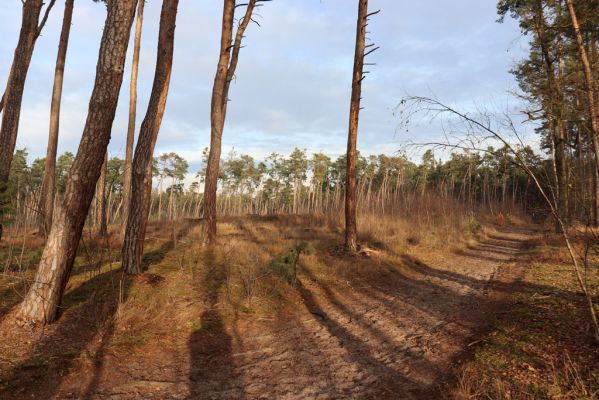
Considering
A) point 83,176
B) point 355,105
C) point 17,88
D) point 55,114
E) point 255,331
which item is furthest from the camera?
point 55,114

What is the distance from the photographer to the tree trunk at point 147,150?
6.79 meters

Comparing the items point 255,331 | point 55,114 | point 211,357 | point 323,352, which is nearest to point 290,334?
point 255,331

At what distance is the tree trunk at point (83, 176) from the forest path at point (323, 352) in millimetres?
1283

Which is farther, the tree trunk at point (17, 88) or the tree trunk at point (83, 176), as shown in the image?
the tree trunk at point (17, 88)

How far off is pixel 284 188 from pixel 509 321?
6833cm

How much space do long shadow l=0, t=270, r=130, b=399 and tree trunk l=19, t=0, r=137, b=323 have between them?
1.10 ft

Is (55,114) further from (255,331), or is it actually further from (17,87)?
(255,331)

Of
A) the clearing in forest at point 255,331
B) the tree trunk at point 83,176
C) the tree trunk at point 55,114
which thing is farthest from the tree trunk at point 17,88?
the tree trunk at point 83,176

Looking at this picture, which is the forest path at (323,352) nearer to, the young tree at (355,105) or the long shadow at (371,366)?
the long shadow at (371,366)

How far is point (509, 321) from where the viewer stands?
4809 mm

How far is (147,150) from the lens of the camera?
699 cm

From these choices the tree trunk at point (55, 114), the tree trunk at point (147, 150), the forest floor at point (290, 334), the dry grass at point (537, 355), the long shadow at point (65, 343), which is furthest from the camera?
the tree trunk at point (55, 114)

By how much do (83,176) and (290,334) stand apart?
3.34 metres

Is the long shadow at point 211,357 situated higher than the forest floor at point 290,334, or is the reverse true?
the forest floor at point 290,334
